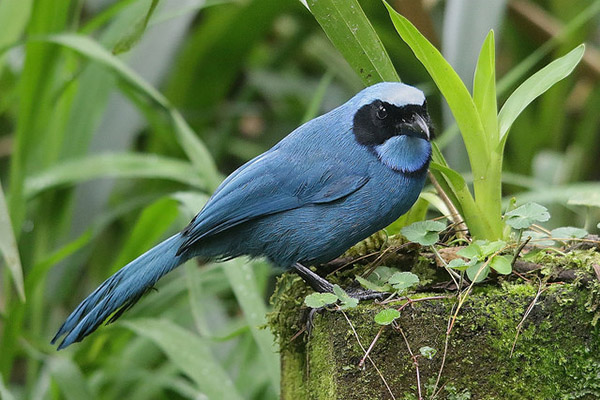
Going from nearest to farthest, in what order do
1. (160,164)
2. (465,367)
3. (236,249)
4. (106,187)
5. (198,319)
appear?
1. (465,367)
2. (236,249)
3. (198,319)
4. (160,164)
5. (106,187)

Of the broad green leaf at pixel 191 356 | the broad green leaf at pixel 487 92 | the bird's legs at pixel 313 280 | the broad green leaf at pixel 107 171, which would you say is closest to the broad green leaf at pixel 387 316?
the bird's legs at pixel 313 280

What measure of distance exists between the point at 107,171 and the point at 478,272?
180 centimetres

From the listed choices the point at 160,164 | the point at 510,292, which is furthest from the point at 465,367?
the point at 160,164

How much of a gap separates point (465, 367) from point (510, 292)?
0.19m

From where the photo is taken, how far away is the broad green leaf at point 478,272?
1.68 m

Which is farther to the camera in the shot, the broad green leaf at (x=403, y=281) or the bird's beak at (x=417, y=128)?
the bird's beak at (x=417, y=128)

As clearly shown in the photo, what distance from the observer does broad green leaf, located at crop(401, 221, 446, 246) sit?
179 centimetres

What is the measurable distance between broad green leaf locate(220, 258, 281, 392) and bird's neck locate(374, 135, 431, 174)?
0.49 m

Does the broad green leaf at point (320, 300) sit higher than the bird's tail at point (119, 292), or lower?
lower

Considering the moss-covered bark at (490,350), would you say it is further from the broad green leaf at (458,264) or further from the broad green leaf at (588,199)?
the broad green leaf at (588,199)

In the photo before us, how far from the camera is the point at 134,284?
2012 millimetres

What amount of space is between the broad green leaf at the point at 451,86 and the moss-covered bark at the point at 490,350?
41 centimetres

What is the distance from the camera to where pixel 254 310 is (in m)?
2.30

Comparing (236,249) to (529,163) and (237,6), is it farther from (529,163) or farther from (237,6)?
(529,163)
